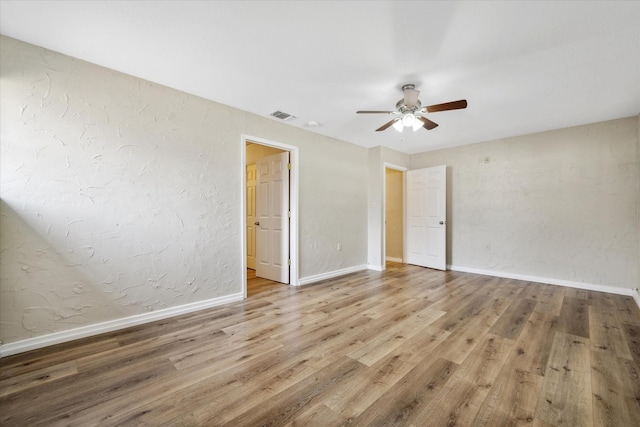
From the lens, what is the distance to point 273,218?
442 cm

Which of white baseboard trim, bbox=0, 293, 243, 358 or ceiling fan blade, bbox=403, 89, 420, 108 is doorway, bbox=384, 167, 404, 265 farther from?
white baseboard trim, bbox=0, 293, 243, 358

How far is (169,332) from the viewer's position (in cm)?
251

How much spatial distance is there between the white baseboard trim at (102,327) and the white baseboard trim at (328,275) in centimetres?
127

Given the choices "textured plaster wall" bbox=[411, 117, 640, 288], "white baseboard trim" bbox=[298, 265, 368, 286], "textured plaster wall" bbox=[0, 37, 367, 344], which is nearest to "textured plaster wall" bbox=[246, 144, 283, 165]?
"textured plaster wall" bbox=[0, 37, 367, 344]

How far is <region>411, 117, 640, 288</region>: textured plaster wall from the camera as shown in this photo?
373 cm

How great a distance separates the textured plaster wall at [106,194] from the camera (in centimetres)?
213

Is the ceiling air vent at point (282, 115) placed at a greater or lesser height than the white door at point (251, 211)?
greater

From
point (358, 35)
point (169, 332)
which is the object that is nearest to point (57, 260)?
point (169, 332)

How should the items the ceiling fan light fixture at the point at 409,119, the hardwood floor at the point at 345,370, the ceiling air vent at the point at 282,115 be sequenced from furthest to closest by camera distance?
the ceiling air vent at the point at 282,115, the ceiling fan light fixture at the point at 409,119, the hardwood floor at the point at 345,370

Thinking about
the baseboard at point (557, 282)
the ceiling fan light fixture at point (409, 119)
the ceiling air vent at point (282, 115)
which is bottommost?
the baseboard at point (557, 282)

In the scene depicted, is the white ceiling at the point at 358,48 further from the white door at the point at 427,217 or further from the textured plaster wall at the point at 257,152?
the white door at the point at 427,217

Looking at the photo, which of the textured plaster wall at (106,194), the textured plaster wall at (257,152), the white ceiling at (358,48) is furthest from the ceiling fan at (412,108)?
the textured plaster wall at (257,152)

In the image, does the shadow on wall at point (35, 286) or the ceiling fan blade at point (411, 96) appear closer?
the shadow on wall at point (35, 286)

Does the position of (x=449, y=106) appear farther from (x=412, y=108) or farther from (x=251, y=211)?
(x=251, y=211)
